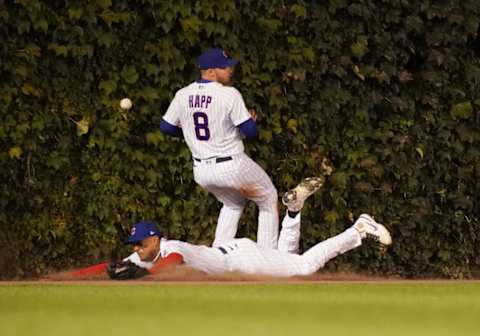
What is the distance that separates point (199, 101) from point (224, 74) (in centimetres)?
34

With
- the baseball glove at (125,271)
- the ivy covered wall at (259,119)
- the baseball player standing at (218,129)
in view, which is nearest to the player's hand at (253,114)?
the baseball player standing at (218,129)

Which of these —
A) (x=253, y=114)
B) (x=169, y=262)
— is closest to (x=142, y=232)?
(x=169, y=262)

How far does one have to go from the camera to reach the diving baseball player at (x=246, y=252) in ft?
42.1

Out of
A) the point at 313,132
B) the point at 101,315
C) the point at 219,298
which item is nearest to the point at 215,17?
the point at 313,132

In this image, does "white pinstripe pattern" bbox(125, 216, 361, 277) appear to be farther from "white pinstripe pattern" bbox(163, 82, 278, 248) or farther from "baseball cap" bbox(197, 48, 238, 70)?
"baseball cap" bbox(197, 48, 238, 70)

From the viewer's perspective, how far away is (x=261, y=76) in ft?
45.4

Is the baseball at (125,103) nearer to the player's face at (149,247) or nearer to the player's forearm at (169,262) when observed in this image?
the player's face at (149,247)

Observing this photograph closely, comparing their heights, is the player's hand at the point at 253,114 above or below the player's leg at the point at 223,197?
above

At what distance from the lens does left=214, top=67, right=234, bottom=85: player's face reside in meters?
13.1

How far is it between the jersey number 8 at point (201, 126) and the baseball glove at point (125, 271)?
1.26 meters

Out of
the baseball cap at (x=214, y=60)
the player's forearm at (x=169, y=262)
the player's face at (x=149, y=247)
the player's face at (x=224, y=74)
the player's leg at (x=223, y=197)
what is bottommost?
the player's forearm at (x=169, y=262)

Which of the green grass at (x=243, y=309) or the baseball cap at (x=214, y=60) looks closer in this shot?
the green grass at (x=243, y=309)

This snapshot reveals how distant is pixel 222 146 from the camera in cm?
1313

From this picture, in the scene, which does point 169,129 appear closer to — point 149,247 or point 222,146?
point 222,146
